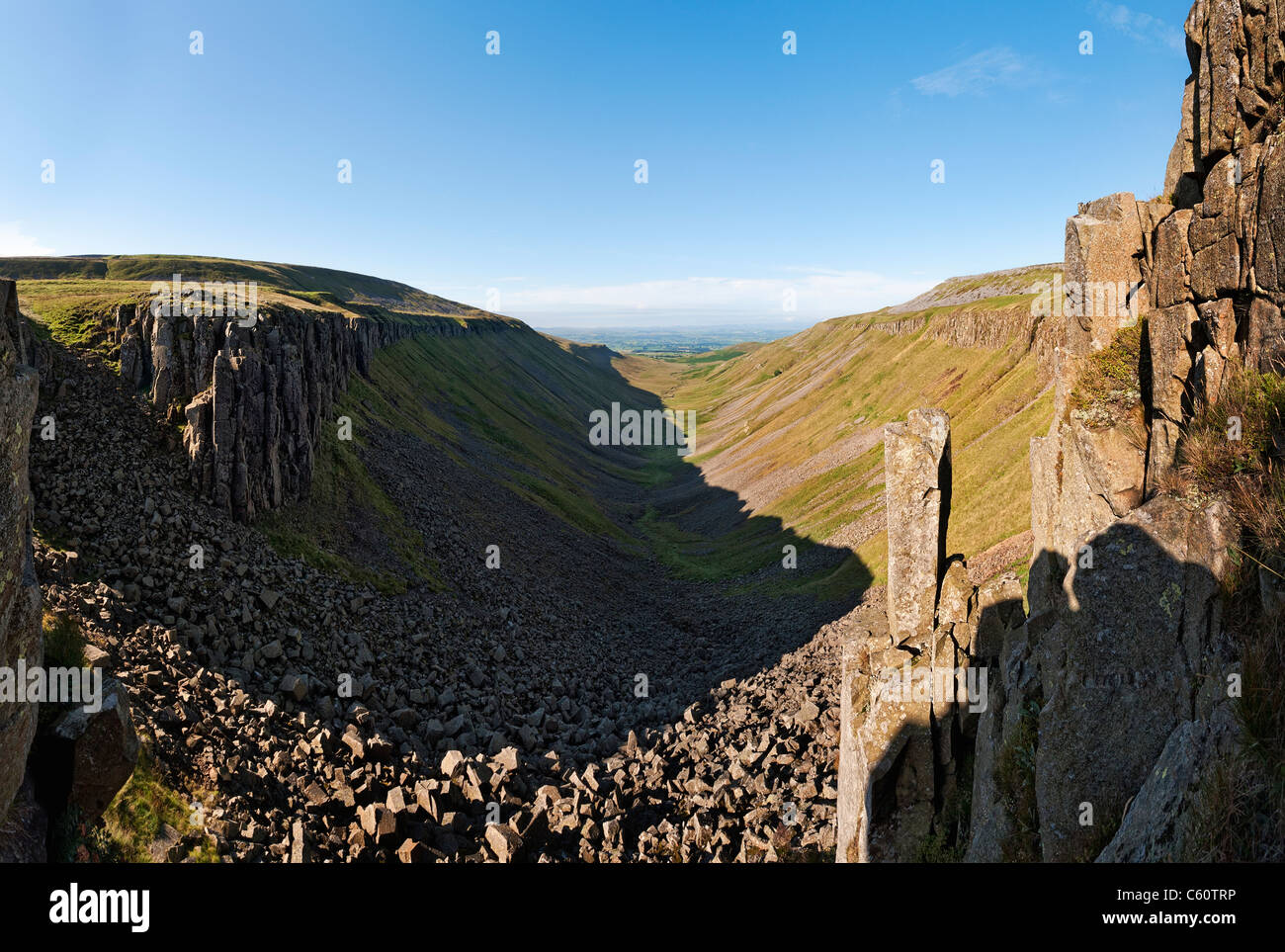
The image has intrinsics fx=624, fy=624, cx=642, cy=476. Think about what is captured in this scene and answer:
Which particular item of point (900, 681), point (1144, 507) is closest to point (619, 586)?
point (900, 681)

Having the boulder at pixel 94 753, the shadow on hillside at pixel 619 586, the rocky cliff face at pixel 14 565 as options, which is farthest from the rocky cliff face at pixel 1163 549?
the shadow on hillside at pixel 619 586

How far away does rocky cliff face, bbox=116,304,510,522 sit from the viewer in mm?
32125

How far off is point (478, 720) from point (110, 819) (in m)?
15.4

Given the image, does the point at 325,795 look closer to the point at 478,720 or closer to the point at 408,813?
the point at 408,813

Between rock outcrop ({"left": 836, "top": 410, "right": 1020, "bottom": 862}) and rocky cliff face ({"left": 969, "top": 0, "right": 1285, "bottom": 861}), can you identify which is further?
rock outcrop ({"left": 836, "top": 410, "right": 1020, "bottom": 862})

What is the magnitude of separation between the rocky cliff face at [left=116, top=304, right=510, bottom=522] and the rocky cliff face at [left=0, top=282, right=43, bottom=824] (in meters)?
22.9

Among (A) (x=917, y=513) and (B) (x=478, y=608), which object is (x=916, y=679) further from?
(B) (x=478, y=608)

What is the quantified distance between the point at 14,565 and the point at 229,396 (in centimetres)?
Result: 2548

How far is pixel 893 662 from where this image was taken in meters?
18.5

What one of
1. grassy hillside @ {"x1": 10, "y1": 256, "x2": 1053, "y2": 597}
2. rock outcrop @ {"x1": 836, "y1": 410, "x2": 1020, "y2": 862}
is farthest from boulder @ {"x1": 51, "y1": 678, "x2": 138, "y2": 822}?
grassy hillside @ {"x1": 10, "y1": 256, "x2": 1053, "y2": 597}

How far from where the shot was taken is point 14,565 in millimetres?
10539

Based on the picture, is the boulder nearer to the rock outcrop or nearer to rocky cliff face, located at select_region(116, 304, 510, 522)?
the rock outcrop

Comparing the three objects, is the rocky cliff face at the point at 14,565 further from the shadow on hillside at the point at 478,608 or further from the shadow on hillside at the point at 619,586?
the shadow on hillside at the point at 619,586
